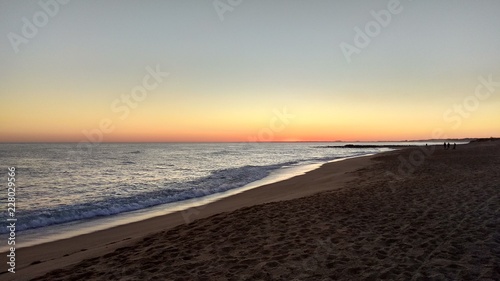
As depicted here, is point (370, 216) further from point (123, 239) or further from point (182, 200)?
point (182, 200)

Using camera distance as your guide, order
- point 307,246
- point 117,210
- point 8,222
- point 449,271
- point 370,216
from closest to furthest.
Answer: point 449,271, point 307,246, point 370,216, point 8,222, point 117,210

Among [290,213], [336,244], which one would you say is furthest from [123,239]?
[336,244]

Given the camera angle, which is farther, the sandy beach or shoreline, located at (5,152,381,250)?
shoreline, located at (5,152,381,250)

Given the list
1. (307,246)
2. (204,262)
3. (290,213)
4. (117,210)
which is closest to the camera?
(204,262)

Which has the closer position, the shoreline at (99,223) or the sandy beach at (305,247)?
the sandy beach at (305,247)

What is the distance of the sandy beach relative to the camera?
5305 millimetres

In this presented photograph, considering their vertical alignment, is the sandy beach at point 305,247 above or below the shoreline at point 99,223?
above

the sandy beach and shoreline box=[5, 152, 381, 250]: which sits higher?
the sandy beach

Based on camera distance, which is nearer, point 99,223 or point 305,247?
point 305,247

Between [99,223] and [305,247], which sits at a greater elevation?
[305,247]

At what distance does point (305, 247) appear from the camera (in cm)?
646

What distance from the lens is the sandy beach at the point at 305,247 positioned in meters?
5.30

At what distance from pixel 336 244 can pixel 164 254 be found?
3849mm

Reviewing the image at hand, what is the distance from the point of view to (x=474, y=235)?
21.7ft
